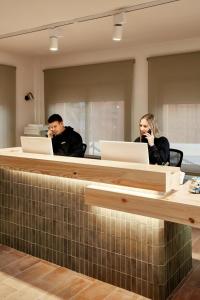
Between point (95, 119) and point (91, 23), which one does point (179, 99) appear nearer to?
point (95, 119)

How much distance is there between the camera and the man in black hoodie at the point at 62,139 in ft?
11.6

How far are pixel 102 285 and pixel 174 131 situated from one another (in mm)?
2418

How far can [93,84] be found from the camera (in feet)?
16.1

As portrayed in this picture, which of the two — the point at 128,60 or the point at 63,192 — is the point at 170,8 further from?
the point at 63,192

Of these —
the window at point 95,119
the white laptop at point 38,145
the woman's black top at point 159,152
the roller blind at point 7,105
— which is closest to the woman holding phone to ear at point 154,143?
the woman's black top at point 159,152

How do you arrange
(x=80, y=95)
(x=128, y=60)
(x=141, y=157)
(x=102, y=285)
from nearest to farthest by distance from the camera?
(x=141, y=157) < (x=102, y=285) < (x=128, y=60) < (x=80, y=95)

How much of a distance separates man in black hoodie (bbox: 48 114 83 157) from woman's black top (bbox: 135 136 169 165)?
2.84 feet

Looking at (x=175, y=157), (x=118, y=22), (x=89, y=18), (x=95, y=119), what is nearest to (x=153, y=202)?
(x=175, y=157)

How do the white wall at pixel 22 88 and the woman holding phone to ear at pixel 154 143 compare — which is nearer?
the woman holding phone to ear at pixel 154 143

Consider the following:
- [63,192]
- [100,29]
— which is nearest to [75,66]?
[100,29]

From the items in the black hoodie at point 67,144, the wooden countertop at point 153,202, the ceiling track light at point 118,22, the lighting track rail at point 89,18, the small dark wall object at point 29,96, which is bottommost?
the wooden countertop at point 153,202

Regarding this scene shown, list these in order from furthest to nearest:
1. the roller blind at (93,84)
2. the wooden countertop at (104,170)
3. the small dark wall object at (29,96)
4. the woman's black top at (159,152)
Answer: the small dark wall object at (29,96), the roller blind at (93,84), the woman's black top at (159,152), the wooden countertop at (104,170)

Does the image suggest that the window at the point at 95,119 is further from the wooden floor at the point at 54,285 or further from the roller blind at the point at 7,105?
the wooden floor at the point at 54,285

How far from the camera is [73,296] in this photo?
235 centimetres
